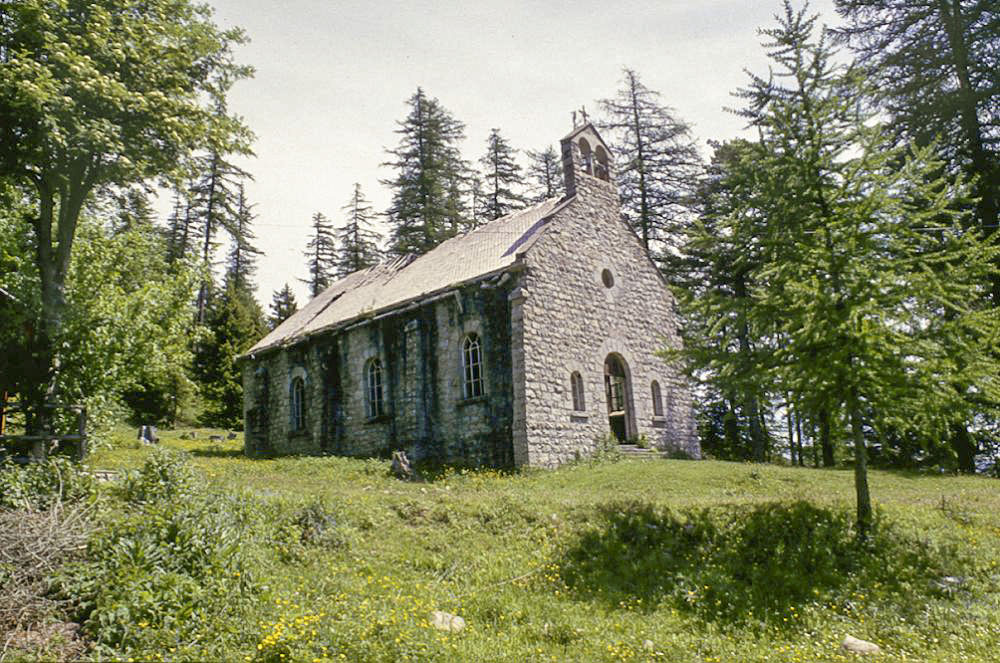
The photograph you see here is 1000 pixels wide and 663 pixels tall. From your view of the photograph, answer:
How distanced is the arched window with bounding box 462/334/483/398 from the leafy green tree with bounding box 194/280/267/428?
62.5 ft

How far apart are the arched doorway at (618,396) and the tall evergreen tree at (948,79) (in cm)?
Result: 1065

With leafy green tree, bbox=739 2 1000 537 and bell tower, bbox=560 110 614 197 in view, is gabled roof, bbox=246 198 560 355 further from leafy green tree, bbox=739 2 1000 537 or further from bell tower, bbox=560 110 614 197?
leafy green tree, bbox=739 2 1000 537

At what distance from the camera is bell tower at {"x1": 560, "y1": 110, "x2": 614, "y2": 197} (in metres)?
20.3

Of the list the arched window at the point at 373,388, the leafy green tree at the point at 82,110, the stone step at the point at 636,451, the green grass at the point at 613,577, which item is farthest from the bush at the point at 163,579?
the arched window at the point at 373,388

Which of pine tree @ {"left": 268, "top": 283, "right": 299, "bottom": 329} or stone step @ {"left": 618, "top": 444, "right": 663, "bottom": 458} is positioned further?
pine tree @ {"left": 268, "top": 283, "right": 299, "bottom": 329}

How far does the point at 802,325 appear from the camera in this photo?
10227 mm

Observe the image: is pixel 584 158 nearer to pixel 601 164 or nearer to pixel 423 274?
pixel 601 164

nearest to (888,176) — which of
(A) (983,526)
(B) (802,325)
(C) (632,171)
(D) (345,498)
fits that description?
(B) (802,325)

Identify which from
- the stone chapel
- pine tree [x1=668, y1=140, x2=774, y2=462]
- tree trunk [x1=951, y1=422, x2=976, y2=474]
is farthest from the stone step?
tree trunk [x1=951, y1=422, x2=976, y2=474]

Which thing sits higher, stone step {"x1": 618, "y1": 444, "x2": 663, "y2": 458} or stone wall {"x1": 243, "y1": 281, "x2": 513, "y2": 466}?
stone wall {"x1": 243, "y1": 281, "x2": 513, "y2": 466}

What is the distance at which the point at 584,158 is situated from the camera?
2083cm

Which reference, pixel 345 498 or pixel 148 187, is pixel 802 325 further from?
pixel 148 187

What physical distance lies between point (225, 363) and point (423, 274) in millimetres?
16815

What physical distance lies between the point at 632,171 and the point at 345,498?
24.2m
